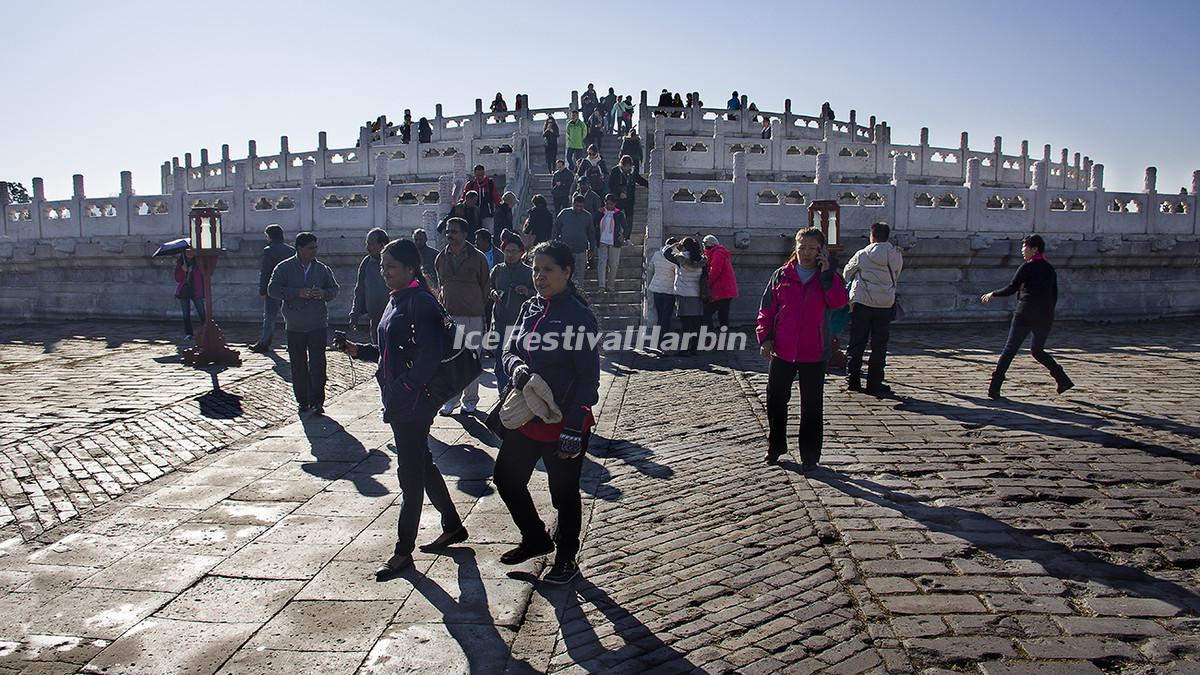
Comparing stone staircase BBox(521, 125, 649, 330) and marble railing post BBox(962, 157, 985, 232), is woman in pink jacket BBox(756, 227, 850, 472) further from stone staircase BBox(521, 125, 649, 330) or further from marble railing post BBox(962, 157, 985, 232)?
marble railing post BBox(962, 157, 985, 232)

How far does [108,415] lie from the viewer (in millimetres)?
8664

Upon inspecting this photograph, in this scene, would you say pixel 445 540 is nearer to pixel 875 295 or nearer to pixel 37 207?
pixel 875 295

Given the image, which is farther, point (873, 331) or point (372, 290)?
point (873, 331)

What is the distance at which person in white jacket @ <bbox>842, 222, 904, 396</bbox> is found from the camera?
8977mm

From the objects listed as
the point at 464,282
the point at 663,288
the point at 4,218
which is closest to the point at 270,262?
the point at 464,282

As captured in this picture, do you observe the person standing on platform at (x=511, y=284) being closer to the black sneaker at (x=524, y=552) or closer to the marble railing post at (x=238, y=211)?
the black sneaker at (x=524, y=552)

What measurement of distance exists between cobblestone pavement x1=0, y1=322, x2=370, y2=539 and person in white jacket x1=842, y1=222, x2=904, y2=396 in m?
5.90

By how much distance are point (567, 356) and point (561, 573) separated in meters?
1.11

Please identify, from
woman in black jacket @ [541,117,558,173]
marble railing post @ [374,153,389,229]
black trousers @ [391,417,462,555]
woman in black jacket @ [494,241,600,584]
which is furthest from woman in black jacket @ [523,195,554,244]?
woman in black jacket @ [494,241,600,584]

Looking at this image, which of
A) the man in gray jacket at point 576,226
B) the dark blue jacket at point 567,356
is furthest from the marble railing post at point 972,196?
the dark blue jacket at point 567,356

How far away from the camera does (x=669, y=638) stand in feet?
12.8

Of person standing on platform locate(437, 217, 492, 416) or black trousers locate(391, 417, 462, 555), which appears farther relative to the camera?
person standing on platform locate(437, 217, 492, 416)

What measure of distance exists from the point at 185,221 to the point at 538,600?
17123 mm

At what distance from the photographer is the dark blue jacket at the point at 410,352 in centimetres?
465
